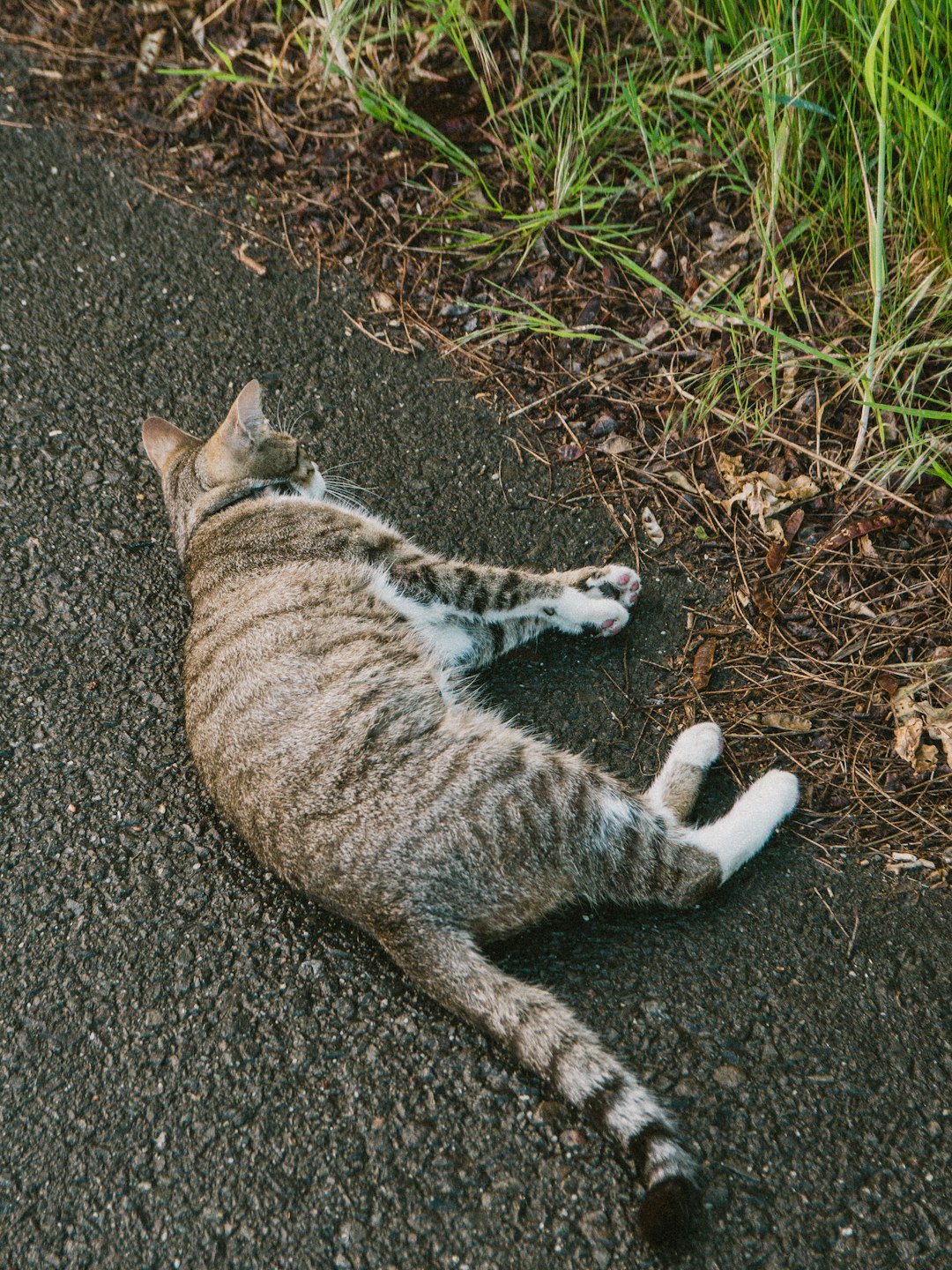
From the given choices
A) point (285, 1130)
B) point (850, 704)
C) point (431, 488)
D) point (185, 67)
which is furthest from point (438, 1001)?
point (185, 67)

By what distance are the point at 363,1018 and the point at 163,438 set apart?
80.9 inches

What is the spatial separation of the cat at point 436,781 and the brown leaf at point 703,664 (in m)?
0.19

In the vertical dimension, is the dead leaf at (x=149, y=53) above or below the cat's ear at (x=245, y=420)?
above

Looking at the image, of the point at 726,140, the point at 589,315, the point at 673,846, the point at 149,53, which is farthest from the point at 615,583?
the point at 149,53

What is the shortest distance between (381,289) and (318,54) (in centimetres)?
116

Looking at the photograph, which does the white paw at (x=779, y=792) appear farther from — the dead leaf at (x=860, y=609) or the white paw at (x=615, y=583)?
the white paw at (x=615, y=583)

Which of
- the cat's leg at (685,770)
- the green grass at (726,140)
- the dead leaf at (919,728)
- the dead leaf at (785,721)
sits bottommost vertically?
the cat's leg at (685,770)

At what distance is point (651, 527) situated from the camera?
130 inches

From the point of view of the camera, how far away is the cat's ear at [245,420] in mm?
3064

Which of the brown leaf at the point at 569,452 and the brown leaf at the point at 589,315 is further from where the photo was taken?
the brown leaf at the point at 589,315

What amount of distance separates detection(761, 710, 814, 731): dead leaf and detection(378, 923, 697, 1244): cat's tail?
1.08 m

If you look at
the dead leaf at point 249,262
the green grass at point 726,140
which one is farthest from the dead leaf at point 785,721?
the dead leaf at point 249,262

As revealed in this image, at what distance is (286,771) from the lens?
2.41m

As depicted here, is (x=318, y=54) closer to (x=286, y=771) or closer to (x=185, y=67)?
(x=185, y=67)
